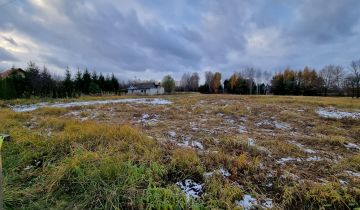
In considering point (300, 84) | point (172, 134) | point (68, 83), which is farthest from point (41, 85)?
point (300, 84)

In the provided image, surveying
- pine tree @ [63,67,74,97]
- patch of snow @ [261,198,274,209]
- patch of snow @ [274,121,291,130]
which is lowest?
patch of snow @ [261,198,274,209]

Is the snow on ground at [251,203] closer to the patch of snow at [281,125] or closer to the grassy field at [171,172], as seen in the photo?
the grassy field at [171,172]

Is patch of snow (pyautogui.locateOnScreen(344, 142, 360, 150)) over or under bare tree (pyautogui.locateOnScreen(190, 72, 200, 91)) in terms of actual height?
under

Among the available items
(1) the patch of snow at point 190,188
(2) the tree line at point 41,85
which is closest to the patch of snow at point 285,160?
(1) the patch of snow at point 190,188

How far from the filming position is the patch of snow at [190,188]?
7.76ft

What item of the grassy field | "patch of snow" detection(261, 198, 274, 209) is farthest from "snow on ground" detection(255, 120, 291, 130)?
"patch of snow" detection(261, 198, 274, 209)

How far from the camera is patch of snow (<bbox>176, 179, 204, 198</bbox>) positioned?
2.37 m

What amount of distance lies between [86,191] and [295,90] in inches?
1816

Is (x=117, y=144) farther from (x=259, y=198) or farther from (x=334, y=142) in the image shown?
(x=334, y=142)

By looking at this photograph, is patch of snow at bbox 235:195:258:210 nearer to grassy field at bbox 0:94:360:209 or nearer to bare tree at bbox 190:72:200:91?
grassy field at bbox 0:94:360:209

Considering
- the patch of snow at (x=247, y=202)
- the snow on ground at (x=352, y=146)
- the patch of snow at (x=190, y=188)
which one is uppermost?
the snow on ground at (x=352, y=146)

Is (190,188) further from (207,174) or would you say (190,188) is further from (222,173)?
(222,173)

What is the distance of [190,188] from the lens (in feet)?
8.18

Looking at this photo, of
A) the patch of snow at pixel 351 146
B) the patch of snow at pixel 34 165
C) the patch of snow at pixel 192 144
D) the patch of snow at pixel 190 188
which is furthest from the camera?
the patch of snow at pixel 351 146
